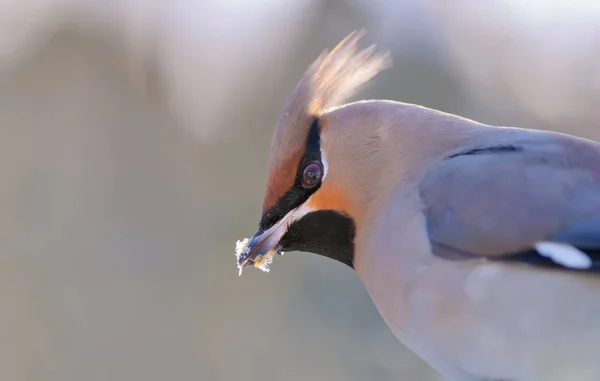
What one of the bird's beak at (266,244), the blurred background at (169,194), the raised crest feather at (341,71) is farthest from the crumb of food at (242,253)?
the blurred background at (169,194)

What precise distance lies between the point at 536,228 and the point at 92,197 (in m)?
4.62

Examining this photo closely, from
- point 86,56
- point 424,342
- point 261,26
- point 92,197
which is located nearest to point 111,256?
point 92,197

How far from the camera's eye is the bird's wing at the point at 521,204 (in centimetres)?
126

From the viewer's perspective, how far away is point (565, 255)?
1.25 m

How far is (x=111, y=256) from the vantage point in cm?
529

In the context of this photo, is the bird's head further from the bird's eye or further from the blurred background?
the blurred background

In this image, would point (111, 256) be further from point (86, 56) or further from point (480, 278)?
point (480, 278)

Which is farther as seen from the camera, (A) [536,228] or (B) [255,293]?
(B) [255,293]

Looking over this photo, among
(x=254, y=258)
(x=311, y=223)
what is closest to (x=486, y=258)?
(x=311, y=223)

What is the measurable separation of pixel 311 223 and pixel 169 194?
405cm

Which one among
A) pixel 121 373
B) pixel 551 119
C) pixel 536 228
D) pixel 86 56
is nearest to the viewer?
pixel 536 228

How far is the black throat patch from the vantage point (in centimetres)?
157

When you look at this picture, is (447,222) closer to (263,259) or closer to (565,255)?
(565,255)

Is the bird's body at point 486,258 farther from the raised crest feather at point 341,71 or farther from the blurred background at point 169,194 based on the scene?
the blurred background at point 169,194
